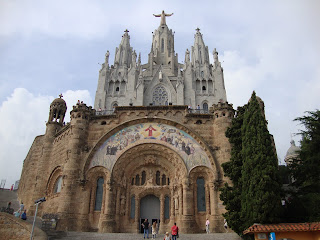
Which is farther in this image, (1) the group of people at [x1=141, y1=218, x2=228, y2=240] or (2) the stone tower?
(2) the stone tower

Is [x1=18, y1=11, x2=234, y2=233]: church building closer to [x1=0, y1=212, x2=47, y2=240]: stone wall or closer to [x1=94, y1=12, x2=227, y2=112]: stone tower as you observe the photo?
[x1=0, y1=212, x2=47, y2=240]: stone wall

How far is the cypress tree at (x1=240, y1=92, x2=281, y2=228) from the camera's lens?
14.1 m

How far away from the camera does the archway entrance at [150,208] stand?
21.4m

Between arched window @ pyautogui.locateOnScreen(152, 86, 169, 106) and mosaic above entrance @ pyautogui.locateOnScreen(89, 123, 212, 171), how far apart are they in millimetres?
21673

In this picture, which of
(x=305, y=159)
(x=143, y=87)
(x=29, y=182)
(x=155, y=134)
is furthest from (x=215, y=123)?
(x=143, y=87)

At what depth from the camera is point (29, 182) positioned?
86.2 feet

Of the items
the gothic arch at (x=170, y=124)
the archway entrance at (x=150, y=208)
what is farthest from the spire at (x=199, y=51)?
the archway entrance at (x=150, y=208)

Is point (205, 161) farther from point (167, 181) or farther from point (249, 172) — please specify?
point (249, 172)

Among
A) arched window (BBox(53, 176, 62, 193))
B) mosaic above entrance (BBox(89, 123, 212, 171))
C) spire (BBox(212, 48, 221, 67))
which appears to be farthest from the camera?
spire (BBox(212, 48, 221, 67))

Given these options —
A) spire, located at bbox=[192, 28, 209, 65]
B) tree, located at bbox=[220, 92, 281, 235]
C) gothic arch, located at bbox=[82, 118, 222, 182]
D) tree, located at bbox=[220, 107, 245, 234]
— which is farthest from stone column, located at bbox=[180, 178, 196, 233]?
spire, located at bbox=[192, 28, 209, 65]

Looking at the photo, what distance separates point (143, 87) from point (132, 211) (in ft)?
83.9

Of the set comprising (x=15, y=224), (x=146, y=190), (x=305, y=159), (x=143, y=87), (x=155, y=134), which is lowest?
(x=15, y=224)

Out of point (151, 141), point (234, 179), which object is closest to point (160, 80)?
point (151, 141)

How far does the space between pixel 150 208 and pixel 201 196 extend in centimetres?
407
